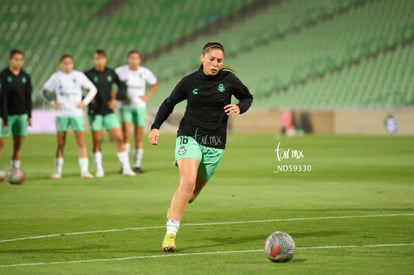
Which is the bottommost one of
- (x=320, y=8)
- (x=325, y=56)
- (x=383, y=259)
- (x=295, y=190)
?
(x=383, y=259)

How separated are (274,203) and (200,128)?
4.47 metres

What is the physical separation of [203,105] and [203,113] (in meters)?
0.08

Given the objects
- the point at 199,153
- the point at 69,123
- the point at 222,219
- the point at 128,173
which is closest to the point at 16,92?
the point at 69,123

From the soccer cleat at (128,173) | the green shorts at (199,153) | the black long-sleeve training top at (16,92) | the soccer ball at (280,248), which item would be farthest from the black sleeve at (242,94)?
the soccer cleat at (128,173)

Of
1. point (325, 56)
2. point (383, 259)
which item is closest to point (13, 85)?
point (383, 259)

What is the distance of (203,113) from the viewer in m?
9.65

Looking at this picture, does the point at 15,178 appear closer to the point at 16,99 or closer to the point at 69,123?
the point at 16,99

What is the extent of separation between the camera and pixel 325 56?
153 ft

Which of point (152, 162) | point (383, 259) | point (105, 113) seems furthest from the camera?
point (152, 162)

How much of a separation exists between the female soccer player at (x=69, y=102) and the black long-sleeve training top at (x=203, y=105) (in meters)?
9.12

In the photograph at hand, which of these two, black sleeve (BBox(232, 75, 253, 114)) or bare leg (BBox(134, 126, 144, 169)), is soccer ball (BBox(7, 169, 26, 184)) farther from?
black sleeve (BBox(232, 75, 253, 114))

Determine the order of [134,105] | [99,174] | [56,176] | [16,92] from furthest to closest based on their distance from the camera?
[134,105], [99,174], [56,176], [16,92]

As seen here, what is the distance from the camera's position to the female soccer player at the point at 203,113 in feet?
30.8

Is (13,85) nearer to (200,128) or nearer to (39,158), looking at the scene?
(39,158)
